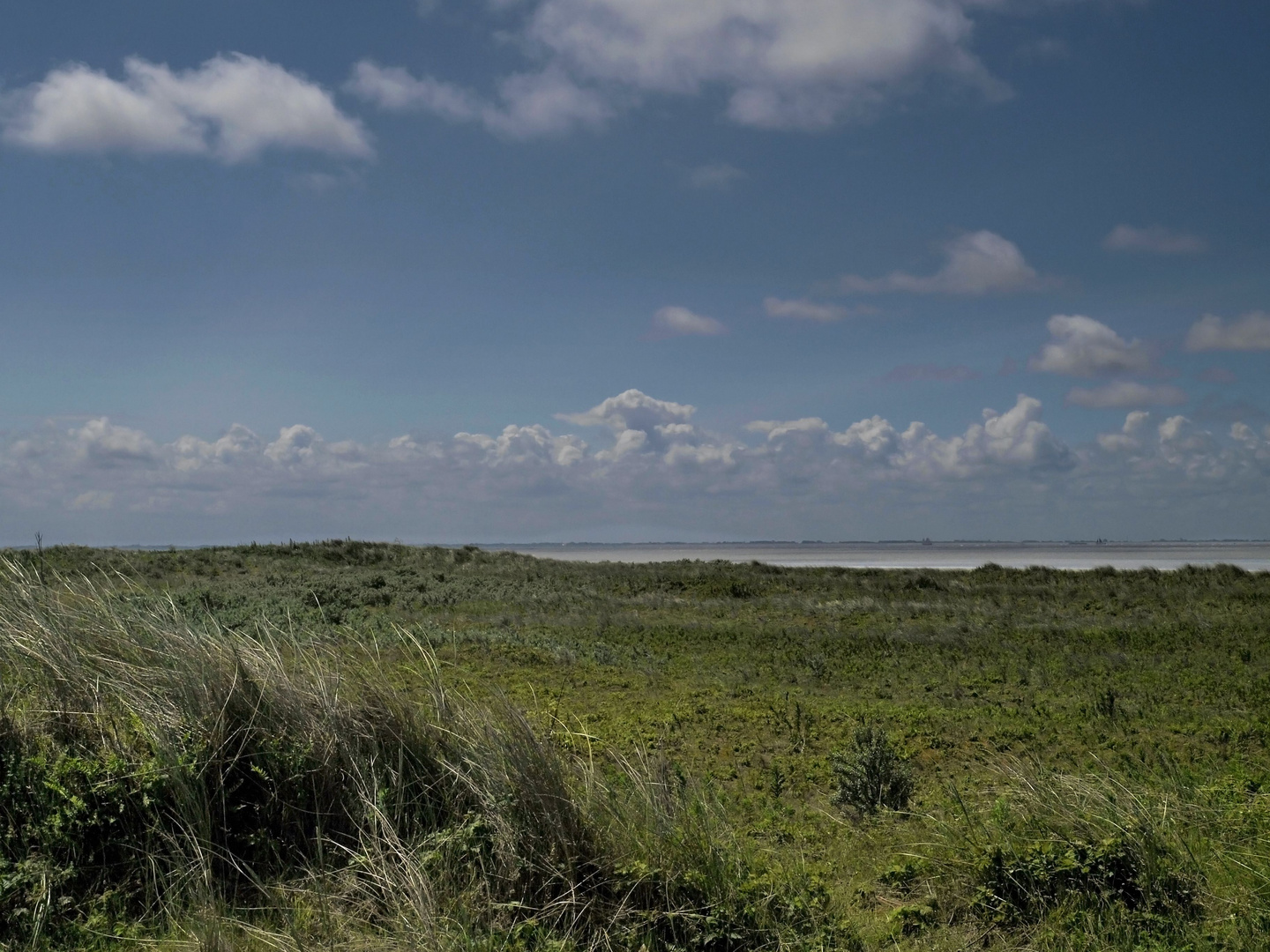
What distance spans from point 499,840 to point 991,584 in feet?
99.0

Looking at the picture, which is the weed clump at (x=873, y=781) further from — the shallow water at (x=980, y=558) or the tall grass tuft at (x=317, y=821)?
the shallow water at (x=980, y=558)

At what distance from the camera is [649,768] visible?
590 centimetres

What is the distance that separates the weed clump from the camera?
8.46 meters

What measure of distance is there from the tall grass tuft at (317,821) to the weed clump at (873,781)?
109 inches

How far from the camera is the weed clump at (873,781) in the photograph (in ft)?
27.8

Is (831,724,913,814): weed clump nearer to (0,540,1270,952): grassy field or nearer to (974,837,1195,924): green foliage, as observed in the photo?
(0,540,1270,952): grassy field

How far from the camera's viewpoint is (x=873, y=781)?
8.59m

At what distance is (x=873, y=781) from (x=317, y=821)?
5.26 metres

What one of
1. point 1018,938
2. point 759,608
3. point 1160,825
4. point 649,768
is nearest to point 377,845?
point 649,768

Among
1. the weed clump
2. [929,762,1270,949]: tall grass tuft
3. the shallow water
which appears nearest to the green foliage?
[929,762,1270,949]: tall grass tuft

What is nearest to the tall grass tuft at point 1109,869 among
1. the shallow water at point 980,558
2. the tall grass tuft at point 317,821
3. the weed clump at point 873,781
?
the tall grass tuft at point 317,821

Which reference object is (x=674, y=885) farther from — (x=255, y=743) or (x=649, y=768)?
(x=255, y=743)

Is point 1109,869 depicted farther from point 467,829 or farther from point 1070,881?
point 467,829

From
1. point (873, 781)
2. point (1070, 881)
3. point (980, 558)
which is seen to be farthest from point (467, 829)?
point (980, 558)
